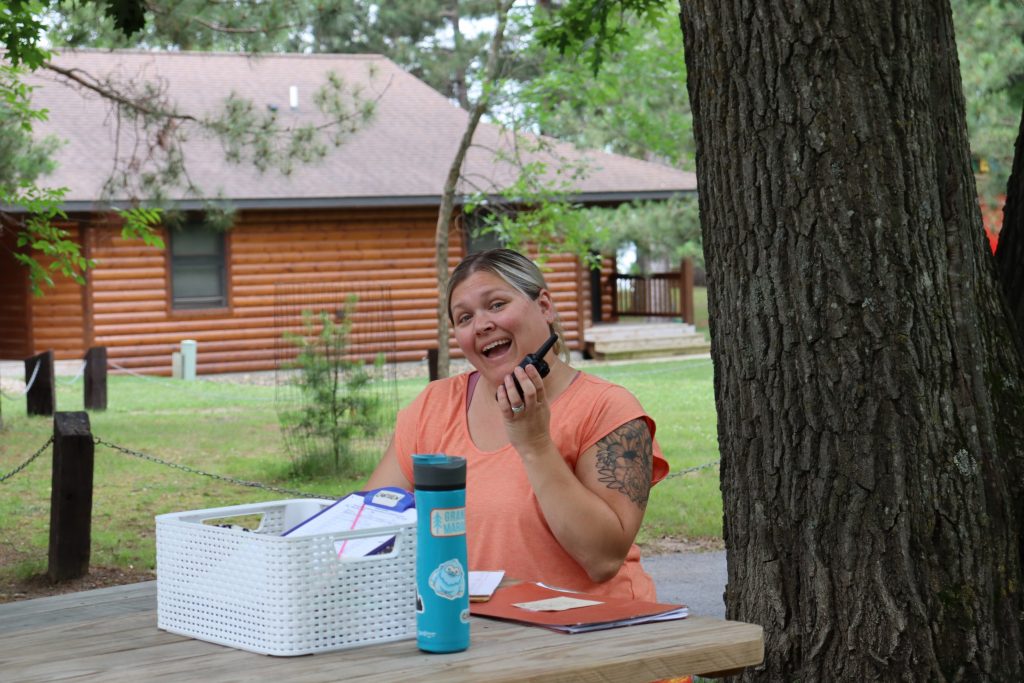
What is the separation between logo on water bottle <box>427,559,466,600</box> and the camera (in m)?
2.28

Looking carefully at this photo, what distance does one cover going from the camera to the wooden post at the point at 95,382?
14.9m

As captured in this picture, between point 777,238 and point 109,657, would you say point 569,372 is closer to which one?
point 777,238

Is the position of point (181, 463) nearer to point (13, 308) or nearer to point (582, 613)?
point (582, 613)

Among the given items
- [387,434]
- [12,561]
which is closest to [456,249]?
[387,434]

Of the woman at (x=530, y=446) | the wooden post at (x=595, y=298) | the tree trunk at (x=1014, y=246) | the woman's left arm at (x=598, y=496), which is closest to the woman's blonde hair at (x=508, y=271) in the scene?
the woman at (x=530, y=446)

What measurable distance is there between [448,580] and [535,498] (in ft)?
2.91

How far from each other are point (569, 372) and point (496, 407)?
20 centimetres

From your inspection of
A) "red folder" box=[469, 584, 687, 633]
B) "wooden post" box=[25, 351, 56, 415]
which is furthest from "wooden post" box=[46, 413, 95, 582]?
"wooden post" box=[25, 351, 56, 415]

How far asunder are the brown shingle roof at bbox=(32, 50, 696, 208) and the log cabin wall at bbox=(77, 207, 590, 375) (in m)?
0.78

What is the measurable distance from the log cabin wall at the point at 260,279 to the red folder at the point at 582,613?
55.8 feet

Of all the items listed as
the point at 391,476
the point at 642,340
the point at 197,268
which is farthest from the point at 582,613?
the point at 642,340

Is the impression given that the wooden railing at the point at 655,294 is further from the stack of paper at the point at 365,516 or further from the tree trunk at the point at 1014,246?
the stack of paper at the point at 365,516

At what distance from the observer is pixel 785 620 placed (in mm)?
3842

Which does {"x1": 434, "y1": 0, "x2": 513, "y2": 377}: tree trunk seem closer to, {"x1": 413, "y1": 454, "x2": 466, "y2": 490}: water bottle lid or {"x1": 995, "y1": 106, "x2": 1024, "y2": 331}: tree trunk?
{"x1": 995, "y1": 106, "x2": 1024, "y2": 331}: tree trunk
